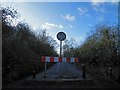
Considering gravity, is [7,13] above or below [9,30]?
above

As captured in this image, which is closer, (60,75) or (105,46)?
(60,75)

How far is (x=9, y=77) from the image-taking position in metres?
16.6

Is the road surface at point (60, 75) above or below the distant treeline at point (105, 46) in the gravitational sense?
below

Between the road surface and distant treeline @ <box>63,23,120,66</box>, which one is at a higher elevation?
distant treeline @ <box>63,23,120,66</box>

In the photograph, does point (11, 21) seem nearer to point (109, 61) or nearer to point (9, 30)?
point (9, 30)

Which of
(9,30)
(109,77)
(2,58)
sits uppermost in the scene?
(9,30)

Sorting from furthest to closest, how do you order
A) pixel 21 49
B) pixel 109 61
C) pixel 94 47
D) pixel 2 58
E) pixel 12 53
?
pixel 94 47
pixel 109 61
pixel 21 49
pixel 12 53
pixel 2 58

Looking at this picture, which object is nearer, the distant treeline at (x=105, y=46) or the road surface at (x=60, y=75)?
the road surface at (x=60, y=75)

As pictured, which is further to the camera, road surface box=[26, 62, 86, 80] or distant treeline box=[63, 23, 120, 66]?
distant treeline box=[63, 23, 120, 66]

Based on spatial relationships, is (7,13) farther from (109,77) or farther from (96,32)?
(96,32)

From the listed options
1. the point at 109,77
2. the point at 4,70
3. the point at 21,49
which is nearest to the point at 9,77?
the point at 4,70

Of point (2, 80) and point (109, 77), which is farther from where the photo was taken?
point (109, 77)

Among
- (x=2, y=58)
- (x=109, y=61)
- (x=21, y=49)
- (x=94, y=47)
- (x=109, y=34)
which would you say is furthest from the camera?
(x=94, y=47)

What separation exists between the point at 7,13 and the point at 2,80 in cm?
434
